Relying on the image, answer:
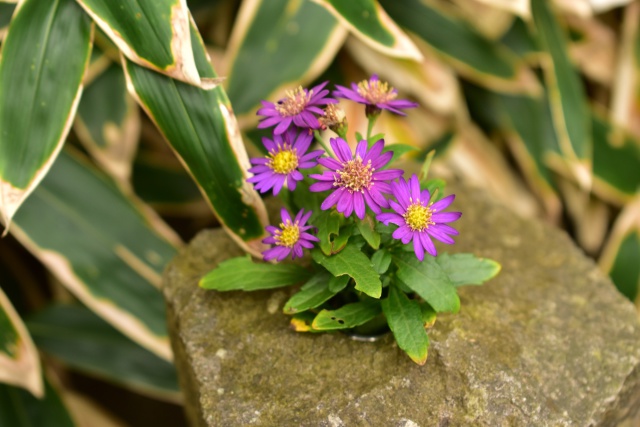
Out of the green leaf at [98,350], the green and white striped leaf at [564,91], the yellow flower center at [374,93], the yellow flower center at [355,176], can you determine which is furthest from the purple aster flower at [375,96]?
the green leaf at [98,350]

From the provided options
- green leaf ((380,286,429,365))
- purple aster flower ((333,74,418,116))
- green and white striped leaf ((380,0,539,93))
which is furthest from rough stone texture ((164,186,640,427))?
green and white striped leaf ((380,0,539,93))

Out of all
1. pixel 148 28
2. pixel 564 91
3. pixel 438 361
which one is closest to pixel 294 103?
pixel 148 28

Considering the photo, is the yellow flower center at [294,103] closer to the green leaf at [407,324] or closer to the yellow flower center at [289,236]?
the yellow flower center at [289,236]

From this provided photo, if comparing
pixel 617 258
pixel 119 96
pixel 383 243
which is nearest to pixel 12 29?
pixel 119 96

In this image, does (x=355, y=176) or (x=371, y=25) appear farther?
(x=371, y=25)

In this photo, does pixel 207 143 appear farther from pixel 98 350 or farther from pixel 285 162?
pixel 98 350

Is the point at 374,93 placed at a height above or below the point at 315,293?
above
